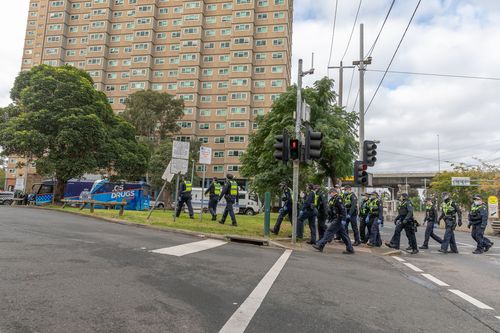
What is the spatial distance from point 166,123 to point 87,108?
2848 cm

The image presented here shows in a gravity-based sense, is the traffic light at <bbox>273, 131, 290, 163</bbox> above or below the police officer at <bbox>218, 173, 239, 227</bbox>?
above

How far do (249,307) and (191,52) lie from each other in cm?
6426

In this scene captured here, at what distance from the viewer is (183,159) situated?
12758mm

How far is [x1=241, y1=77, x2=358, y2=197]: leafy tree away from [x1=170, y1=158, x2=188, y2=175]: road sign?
718 cm

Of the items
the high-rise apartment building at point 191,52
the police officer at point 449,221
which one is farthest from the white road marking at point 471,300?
the high-rise apartment building at point 191,52

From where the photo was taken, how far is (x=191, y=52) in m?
63.7

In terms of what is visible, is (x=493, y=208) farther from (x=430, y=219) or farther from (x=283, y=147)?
(x=283, y=147)

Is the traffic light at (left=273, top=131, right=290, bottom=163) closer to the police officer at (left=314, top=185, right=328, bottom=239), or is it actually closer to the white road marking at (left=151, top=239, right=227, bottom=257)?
the police officer at (left=314, top=185, right=328, bottom=239)

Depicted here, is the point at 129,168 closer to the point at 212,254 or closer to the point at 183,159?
the point at 183,159

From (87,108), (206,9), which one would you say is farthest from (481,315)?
(206,9)

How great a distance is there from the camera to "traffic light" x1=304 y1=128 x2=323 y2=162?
1031 cm

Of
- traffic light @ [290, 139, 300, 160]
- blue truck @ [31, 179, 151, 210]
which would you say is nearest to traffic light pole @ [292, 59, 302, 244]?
traffic light @ [290, 139, 300, 160]

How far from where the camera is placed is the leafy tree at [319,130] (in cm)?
1862

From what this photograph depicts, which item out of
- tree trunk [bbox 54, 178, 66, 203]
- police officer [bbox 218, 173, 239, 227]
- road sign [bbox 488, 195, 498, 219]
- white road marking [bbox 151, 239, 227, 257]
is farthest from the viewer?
tree trunk [bbox 54, 178, 66, 203]
